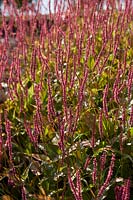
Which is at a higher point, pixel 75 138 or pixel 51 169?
pixel 75 138

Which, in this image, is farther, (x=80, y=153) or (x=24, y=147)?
(x=24, y=147)

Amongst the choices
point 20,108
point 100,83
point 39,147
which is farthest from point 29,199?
point 100,83

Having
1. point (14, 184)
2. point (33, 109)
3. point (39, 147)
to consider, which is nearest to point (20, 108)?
point (33, 109)

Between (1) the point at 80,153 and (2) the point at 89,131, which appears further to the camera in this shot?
(2) the point at 89,131

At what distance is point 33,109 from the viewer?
3289 mm

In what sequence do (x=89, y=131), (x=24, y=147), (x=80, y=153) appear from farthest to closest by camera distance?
(x=24, y=147) → (x=89, y=131) → (x=80, y=153)

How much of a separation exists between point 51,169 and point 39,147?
0.59 feet

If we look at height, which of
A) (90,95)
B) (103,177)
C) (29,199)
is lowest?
(29,199)

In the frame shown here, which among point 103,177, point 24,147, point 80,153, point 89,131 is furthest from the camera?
point 24,147

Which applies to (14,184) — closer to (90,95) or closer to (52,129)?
(52,129)

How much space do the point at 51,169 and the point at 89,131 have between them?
1.09ft

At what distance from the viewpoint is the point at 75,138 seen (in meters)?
2.62

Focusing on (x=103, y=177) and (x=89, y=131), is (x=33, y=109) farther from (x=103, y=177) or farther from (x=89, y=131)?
(x=103, y=177)

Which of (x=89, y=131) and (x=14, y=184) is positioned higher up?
(x=89, y=131)
